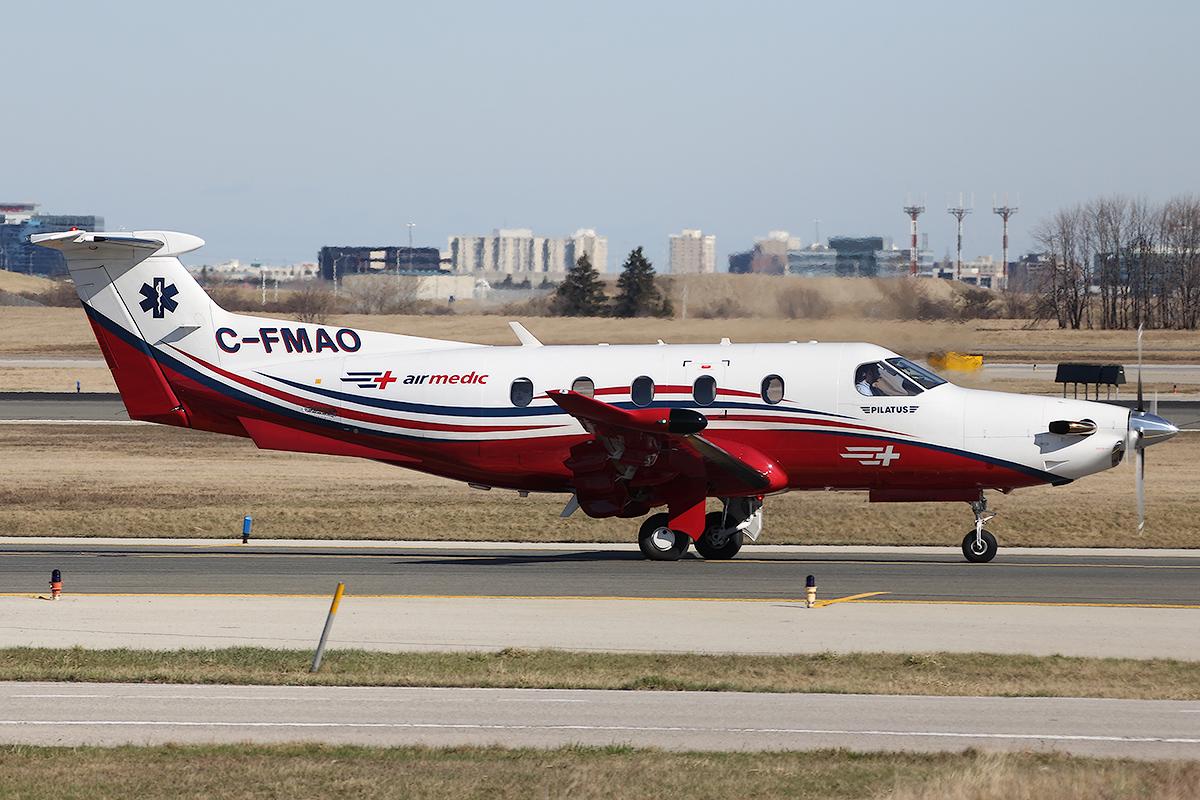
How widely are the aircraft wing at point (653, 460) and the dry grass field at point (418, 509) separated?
365 cm

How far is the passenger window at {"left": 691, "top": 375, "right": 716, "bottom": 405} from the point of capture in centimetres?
2200

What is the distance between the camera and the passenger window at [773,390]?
21.9 m

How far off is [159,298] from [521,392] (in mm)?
7123

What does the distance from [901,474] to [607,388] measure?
519 centimetres

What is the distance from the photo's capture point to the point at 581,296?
58.2 meters

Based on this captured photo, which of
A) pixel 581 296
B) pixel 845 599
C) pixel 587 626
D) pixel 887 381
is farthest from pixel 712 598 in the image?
pixel 581 296

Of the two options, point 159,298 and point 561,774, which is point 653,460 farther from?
point 561,774

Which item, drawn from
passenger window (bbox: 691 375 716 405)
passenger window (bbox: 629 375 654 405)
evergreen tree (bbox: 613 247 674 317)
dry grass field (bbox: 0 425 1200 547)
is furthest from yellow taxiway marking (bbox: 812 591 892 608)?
evergreen tree (bbox: 613 247 674 317)

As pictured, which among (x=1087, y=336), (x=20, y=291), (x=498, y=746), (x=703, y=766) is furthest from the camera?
(x=20, y=291)

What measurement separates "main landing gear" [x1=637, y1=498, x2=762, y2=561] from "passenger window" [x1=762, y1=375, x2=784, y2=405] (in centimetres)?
206

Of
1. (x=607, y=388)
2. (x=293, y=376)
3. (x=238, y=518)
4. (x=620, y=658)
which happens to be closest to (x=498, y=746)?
(x=620, y=658)

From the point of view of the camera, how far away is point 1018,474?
2139 cm

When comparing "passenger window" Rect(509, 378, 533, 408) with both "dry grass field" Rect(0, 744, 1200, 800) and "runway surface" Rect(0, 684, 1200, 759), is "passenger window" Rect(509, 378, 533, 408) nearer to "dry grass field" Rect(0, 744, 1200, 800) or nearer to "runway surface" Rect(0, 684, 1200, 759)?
"runway surface" Rect(0, 684, 1200, 759)

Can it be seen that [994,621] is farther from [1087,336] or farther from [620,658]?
[1087,336]
